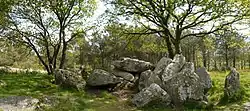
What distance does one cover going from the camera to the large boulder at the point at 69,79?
21.8 metres

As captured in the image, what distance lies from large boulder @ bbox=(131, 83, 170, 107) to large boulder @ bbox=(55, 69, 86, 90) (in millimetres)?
6038

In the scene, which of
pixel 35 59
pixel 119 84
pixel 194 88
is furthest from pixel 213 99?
pixel 35 59

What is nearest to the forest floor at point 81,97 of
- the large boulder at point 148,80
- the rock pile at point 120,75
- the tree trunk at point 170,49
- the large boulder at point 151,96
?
the large boulder at point 151,96

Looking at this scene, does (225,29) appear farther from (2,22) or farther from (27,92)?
(2,22)

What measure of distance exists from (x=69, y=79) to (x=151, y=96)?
7.62 m

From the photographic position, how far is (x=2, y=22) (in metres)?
27.7

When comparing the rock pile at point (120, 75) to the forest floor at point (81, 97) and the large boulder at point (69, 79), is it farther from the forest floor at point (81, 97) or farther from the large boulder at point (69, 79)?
the forest floor at point (81, 97)

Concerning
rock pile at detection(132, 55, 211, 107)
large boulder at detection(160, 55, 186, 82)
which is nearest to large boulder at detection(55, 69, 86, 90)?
rock pile at detection(132, 55, 211, 107)

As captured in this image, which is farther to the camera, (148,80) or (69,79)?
(69,79)

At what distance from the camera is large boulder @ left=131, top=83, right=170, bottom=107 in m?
16.9

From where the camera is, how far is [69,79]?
2195 cm

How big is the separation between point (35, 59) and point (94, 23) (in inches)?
976

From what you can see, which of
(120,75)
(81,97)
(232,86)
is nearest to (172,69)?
(232,86)

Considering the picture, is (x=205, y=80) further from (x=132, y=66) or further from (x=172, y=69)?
(x=132, y=66)
